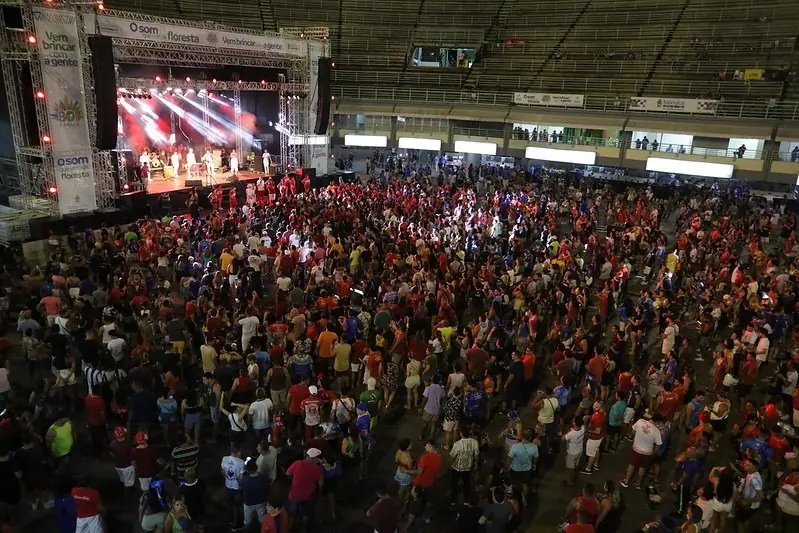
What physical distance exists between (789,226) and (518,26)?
21.6 metres

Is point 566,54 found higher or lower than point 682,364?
higher

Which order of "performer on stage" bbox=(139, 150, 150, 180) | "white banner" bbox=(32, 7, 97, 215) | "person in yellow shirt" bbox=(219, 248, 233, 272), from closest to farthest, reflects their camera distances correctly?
"person in yellow shirt" bbox=(219, 248, 233, 272)
"white banner" bbox=(32, 7, 97, 215)
"performer on stage" bbox=(139, 150, 150, 180)

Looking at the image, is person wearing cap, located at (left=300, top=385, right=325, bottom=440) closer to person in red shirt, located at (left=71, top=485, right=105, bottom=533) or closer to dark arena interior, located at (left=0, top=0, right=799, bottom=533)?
dark arena interior, located at (left=0, top=0, right=799, bottom=533)

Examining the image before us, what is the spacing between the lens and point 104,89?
17047mm

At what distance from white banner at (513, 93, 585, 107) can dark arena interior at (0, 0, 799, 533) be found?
0.15 m

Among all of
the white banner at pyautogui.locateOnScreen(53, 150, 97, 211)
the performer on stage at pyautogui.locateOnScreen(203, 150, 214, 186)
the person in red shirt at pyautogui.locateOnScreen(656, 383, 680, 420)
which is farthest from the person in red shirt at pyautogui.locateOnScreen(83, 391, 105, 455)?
the performer on stage at pyautogui.locateOnScreen(203, 150, 214, 186)

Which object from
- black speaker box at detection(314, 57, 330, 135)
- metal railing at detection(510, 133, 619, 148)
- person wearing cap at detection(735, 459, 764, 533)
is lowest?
person wearing cap at detection(735, 459, 764, 533)

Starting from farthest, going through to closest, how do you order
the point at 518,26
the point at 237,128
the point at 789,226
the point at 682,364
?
1. the point at 518,26
2. the point at 237,128
3. the point at 789,226
4. the point at 682,364

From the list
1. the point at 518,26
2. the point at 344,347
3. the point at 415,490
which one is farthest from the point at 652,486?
the point at 518,26

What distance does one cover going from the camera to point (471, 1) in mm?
38969

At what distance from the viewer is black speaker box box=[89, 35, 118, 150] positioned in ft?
55.1

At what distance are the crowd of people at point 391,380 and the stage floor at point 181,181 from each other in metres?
6.84

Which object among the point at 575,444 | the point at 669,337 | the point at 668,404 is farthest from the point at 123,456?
the point at 669,337

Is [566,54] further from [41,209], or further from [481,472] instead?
[481,472]
